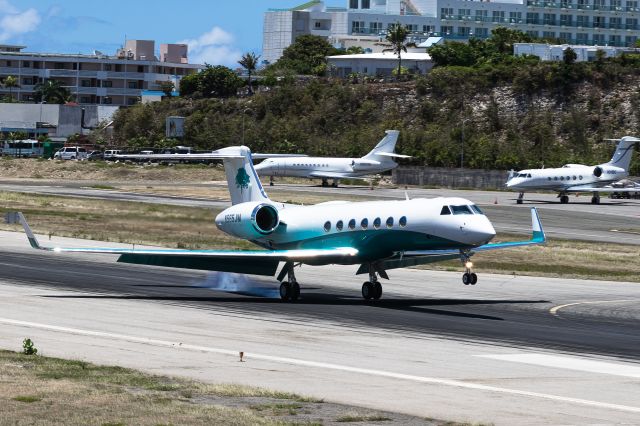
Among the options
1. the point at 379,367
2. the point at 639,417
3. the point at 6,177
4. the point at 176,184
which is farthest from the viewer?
the point at 6,177

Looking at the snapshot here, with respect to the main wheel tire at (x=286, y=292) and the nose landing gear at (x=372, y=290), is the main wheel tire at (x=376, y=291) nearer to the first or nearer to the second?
the nose landing gear at (x=372, y=290)

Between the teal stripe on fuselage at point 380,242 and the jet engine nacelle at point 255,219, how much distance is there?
1.51 meters

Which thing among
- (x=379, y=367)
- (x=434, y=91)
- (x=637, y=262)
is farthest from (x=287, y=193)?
(x=379, y=367)

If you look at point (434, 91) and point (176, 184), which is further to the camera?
point (434, 91)

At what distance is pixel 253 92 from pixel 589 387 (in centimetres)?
15243

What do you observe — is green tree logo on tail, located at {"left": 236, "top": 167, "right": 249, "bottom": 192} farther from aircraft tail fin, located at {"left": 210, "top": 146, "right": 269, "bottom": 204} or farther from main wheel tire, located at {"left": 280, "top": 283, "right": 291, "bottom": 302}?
main wheel tire, located at {"left": 280, "top": 283, "right": 291, "bottom": 302}

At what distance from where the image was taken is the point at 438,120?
493ft

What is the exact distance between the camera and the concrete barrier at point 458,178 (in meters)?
122

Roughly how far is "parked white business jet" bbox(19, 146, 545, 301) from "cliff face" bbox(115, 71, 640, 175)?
304ft

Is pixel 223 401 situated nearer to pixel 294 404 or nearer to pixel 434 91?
pixel 294 404

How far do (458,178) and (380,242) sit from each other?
87.1 metres

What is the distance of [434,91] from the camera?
154 meters

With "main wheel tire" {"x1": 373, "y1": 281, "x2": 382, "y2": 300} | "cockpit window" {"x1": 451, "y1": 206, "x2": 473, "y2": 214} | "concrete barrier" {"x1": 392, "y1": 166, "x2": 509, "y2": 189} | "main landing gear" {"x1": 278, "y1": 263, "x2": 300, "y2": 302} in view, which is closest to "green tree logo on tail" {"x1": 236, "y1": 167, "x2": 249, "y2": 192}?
"main landing gear" {"x1": 278, "y1": 263, "x2": 300, "y2": 302}

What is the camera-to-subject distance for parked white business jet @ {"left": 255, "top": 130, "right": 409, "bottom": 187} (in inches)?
4547
